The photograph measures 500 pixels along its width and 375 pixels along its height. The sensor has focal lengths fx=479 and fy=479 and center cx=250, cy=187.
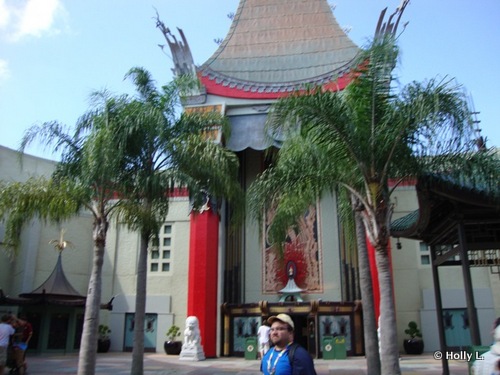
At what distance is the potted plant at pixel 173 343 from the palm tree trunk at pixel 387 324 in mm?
14649

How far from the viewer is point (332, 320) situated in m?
19.9

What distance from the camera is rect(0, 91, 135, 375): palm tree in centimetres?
1051

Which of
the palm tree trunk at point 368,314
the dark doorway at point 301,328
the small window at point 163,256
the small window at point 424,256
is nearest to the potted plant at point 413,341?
the small window at point 424,256

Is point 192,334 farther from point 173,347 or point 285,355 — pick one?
point 285,355

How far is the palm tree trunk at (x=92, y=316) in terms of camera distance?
10.2 metres

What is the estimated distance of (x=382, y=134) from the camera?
929 centimetres

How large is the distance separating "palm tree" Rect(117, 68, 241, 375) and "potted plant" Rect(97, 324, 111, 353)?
40.9 ft

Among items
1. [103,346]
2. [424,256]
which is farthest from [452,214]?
[103,346]

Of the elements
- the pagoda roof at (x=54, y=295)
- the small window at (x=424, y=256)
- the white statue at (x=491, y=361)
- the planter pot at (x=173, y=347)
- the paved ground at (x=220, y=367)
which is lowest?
the paved ground at (x=220, y=367)

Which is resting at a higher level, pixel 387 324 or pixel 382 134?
pixel 382 134

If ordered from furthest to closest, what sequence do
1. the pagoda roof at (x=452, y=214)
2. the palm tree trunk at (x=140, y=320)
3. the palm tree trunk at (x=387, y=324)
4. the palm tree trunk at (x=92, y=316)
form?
the palm tree trunk at (x=140, y=320) → the palm tree trunk at (x=92, y=316) → the pagoda roof at (x=452, y=214) → the palm tree trunk at (x=387, y=324)

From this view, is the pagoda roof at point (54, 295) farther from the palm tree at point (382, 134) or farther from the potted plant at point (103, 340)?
the palm tree at point (382, 134)

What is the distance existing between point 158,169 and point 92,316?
12.6 ft

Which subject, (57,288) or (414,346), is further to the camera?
(57,288)
